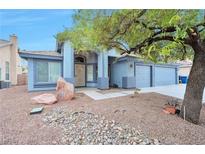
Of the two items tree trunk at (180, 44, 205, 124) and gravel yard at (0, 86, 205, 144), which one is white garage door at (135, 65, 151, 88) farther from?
tree trunk at (180, 44, 205, 124)

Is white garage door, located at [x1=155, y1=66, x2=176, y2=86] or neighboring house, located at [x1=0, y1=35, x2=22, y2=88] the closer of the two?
neighboring house, located at [x1=0, y1=35, x2=22, y2=88]

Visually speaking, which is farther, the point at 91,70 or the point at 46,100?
the point at 91,70

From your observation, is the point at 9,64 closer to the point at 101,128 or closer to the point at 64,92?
the point at 64,92

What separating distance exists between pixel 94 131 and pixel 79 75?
29.8ft

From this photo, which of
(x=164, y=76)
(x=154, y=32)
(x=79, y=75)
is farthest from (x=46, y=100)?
(x=164, y=76)

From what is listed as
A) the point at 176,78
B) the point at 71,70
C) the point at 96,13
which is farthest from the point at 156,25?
the point at 176,78

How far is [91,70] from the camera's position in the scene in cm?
1340

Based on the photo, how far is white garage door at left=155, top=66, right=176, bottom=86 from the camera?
1447 centimetres

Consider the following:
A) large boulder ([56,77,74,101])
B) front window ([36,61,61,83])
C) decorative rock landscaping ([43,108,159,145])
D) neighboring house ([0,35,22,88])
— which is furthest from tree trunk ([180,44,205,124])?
neighboring house ([0,35,22,88])

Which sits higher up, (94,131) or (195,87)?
(195,87)

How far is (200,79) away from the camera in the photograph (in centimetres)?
489

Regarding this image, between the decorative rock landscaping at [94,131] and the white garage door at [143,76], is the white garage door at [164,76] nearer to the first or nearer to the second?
the white garage door at [143,76]

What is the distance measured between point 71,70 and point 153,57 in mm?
6593

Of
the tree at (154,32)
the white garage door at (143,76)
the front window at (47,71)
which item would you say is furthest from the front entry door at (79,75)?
the tree at (154,32)
